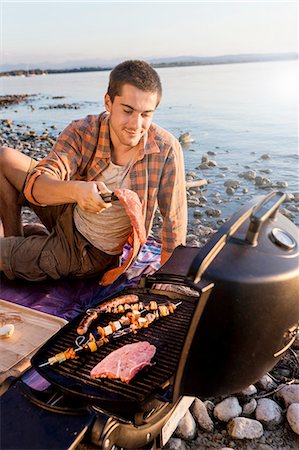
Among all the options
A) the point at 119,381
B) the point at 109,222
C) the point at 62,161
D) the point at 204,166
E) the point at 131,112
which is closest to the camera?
the point at 119,381

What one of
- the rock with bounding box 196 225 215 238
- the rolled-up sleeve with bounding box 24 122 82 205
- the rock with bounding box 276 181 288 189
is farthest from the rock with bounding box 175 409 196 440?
the rock with bounding box 276 181 288 189

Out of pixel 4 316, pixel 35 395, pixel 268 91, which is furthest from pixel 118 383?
pixel 268 91

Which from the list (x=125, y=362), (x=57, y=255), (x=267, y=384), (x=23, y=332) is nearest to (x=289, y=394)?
(x=267, y=384)

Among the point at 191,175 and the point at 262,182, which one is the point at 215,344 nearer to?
the point at 262,182

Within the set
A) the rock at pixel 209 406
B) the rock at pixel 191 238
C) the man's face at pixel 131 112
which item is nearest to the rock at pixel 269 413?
the rock at pixel 209 406

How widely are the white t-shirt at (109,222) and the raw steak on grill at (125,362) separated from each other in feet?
3.91

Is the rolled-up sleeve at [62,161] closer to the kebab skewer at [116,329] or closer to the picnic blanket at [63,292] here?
the picnic blanket at [63,292]

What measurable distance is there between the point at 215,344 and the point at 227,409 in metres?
1.06

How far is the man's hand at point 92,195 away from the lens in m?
2.62

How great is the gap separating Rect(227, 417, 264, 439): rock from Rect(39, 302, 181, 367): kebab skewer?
718mm

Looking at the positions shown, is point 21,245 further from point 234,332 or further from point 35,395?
point 234,332

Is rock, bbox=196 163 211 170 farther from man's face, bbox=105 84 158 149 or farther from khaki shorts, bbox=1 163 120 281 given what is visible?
man's face, bbox=105 84 158 149

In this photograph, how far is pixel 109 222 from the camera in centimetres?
334

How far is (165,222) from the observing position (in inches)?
137
